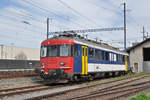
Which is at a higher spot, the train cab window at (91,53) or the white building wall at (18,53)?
the white building wall at (18,53)

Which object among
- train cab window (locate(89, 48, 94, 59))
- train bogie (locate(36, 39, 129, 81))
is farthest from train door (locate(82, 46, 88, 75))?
train cab window (locate(89, 48, 94, 59))

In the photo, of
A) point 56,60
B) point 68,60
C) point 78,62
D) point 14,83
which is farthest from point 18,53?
point 68,60

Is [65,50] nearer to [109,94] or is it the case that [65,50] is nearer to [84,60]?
[84,60]

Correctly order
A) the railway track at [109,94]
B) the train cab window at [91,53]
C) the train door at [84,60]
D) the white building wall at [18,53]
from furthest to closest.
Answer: the white building wall at [18,53], the train cab window at [91,53], the train door at [84,60], the railway track at [109,94]

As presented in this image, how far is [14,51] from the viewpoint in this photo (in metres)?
52.5

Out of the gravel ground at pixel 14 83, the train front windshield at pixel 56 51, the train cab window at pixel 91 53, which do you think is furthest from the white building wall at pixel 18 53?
the train cab window at pixel 91 53

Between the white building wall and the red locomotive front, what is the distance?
3704 cm

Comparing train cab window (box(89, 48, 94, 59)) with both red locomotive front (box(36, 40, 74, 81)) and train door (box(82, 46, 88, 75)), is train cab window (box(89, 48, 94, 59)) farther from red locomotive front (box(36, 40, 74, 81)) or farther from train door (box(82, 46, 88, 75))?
red locomotive front (box(36, 40, 74, 81))

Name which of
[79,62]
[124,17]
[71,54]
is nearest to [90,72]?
[79,62]

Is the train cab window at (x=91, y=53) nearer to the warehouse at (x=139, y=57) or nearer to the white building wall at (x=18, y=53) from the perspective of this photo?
the warehouse at (x=139, y=57)

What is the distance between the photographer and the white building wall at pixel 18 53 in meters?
48.9

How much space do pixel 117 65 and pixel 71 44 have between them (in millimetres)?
10252

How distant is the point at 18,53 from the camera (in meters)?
53.8

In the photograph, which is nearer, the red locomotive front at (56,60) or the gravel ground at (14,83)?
the red locomotive front at (56,60)
